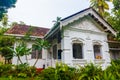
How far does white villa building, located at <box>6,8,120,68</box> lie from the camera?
44.1 ft

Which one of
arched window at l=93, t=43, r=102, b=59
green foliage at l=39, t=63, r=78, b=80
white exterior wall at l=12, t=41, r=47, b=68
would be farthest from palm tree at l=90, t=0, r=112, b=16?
green foliage at l=39, t=63, r=78, b=80

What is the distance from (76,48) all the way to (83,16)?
3674mm

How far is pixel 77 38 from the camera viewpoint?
1423cm

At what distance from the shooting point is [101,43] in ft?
52.2

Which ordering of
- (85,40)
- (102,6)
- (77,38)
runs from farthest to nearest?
(102,6)
(85,40)
(77,38)

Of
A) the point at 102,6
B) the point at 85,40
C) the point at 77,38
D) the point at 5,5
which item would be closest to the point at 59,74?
the point at 77,38

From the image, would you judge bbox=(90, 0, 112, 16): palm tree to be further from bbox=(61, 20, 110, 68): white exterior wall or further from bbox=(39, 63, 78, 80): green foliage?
bbox=(39, 63, 78, 80): green foliage

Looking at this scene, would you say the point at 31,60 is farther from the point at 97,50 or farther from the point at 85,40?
the point at 97,50

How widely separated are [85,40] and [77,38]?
90cm

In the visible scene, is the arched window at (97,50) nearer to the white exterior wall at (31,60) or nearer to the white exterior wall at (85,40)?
the white exterior wall at (85,40)

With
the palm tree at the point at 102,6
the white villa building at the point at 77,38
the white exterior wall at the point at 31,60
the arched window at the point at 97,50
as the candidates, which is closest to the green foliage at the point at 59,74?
the white villa building at the point at 77,38

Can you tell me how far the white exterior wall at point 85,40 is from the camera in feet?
43.9

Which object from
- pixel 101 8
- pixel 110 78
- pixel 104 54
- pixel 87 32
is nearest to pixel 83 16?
pixel 87 32

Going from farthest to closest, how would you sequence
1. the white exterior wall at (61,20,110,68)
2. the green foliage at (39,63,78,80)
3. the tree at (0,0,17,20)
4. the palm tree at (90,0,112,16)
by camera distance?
the palm tree at (90,0,112,16) < the tree at (0,0,17,20) < the white exterior wall at (61,20,110,68) < the green foliage at (39,63,78,80)
